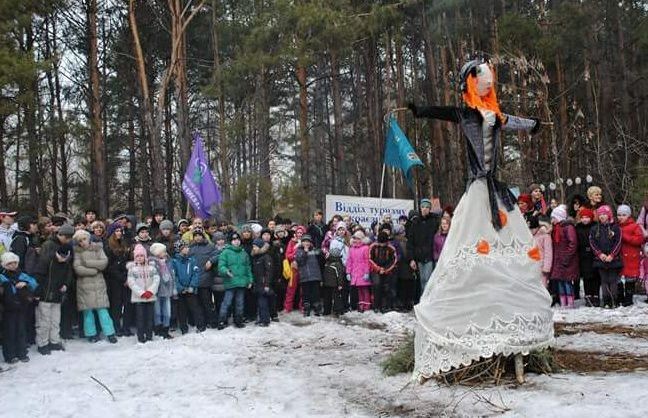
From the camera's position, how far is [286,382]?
614cm

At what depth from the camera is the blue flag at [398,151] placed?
49.7 ft

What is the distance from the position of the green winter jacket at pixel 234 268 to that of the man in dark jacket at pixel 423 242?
9.50ft

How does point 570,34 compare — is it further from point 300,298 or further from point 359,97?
point 300,298

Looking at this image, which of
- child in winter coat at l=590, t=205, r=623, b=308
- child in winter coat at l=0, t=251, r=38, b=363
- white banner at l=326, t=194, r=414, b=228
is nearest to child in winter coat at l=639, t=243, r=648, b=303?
child in winter coat at l=590, t=205, r=623, b=308

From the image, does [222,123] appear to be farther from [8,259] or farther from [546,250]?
[8,259]

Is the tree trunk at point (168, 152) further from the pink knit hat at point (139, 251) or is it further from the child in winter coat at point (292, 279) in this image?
the pink knit hat at point (139, 251)

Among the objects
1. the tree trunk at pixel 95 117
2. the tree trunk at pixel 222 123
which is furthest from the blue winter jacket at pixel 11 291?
the tree trunk at pixel 222 123

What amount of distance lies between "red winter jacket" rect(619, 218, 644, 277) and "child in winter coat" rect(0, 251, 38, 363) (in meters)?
8.53

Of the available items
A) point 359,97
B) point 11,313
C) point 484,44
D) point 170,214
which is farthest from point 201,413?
point 359,97

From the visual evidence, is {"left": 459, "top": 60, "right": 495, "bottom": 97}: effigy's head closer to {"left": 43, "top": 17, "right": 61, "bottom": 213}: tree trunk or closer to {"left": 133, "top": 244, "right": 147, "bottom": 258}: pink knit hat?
{"left": 133, "top": 244, "right": 147, "bottom": 258}: pink knit hat

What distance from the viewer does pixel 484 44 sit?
23.9m

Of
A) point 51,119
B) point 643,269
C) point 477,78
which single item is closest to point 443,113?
point 477,78

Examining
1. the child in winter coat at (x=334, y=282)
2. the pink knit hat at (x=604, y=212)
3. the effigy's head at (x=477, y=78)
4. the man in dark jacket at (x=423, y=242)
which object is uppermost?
the effigy's head at (x=477, y=78)

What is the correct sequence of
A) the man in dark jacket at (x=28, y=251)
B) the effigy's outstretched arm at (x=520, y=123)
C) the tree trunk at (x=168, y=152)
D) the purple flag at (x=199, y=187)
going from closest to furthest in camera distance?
1. the effigy's outstretched arm at (x=520, y=123)
2. the man in dark jacket at (x=28, y=251)
3. the purple flag at (x=199, y=187)
4. the tree trunk at (x=168, y=152)
